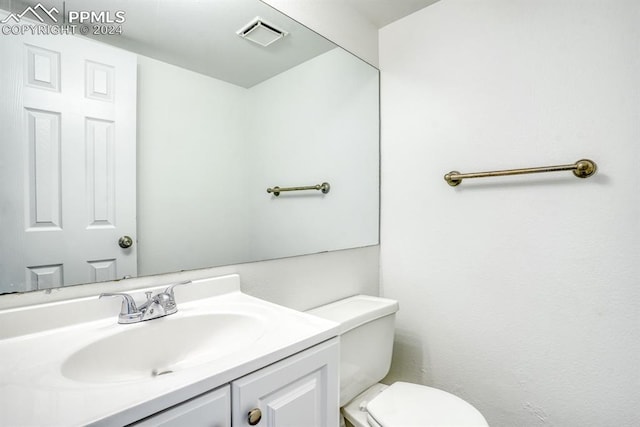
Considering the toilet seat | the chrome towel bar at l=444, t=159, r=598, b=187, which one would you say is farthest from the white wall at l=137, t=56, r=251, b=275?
the chrome towel bar at l=444, t=159, r=598, b=187

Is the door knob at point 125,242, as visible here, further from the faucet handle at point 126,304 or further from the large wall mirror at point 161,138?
the faucet handle at point 126,304

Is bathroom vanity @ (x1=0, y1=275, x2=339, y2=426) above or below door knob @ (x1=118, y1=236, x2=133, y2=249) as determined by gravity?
below

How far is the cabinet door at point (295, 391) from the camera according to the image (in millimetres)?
580

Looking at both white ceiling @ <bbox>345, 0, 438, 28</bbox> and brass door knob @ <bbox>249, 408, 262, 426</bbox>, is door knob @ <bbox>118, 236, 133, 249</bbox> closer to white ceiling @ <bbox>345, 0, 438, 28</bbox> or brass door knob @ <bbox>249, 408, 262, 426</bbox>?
brass door knob @ <bbox>249, 408, 262, 426</bbox>

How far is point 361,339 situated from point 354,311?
106mm

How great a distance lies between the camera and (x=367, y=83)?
1.61 m

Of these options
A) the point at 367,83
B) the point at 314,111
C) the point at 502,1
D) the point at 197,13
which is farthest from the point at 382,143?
the point at 197,13

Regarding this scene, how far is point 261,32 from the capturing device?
3.86 feet

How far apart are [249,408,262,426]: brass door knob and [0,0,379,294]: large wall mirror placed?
0.50m

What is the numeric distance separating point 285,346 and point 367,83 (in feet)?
4.63

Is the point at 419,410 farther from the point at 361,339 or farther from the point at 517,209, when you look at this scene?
the point at 517,209

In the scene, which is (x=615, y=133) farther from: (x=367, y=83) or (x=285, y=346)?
(x=285, y=346)

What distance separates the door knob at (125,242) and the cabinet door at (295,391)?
1.71ft

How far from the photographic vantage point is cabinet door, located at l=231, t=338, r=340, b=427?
0.58 metres
